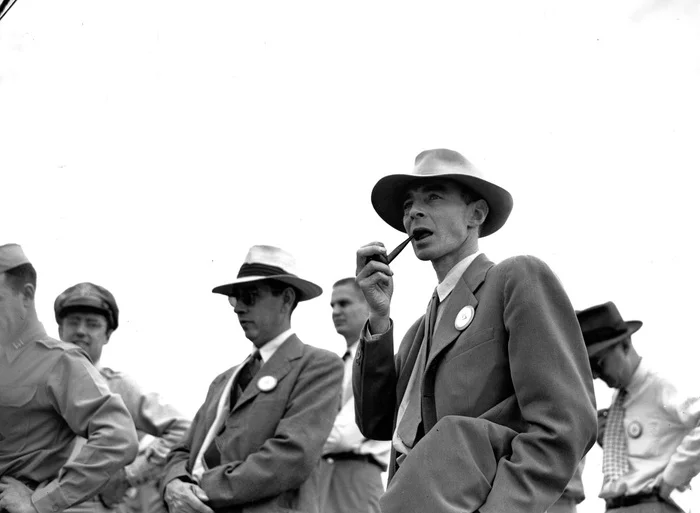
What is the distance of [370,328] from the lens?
389cm

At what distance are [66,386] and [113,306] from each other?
222cm

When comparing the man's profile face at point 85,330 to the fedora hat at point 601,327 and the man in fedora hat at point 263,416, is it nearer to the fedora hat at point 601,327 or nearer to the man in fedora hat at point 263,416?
the man in fedora hat at point 263,416

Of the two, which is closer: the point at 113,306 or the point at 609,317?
the point at 609,317

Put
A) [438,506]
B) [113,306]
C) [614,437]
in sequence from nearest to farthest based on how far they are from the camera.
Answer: [438,506] → [614,437] → [113,306]

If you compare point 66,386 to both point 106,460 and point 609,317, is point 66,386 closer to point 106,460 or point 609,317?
point 106,460

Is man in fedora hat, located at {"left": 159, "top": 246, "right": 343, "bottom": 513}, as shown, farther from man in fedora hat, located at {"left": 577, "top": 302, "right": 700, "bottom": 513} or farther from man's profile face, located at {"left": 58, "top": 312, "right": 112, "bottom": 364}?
man in fedora hat, located at {"left": 577, "top": 302, "right": 700, "bottom": 513}

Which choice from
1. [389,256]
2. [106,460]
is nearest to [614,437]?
[106,460]

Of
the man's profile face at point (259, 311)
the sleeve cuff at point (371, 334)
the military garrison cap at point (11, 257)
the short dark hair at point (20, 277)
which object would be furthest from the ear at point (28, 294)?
the sleeve cuff at point (371, 334)

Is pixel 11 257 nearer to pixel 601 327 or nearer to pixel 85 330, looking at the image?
pixel 85 330

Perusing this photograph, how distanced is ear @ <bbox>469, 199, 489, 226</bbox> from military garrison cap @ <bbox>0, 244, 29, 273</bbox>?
2689 mm

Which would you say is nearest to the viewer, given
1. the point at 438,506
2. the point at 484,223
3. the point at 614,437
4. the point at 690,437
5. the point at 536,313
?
the point at 438,506

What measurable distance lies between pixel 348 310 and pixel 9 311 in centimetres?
338

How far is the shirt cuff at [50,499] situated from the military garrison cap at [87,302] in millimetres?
2306

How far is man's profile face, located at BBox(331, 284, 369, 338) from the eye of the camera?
8328 mm
